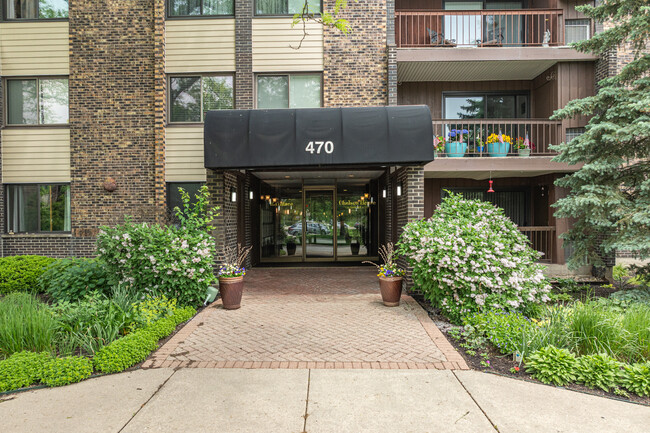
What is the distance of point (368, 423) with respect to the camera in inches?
128

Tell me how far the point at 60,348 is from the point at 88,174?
21.0 ft

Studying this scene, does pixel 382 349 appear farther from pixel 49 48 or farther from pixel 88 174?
pixel 49 48

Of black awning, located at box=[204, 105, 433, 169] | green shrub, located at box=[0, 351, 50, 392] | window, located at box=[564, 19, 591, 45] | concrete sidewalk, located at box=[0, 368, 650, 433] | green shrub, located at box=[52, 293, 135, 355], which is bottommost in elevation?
concrete sidewalk, located at box=[0, 368, 650, 433]

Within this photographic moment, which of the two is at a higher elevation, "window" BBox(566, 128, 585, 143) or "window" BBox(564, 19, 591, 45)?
"window" BBox(564, 19, 591, 45)

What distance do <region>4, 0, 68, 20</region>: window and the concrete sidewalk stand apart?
10.3 meters

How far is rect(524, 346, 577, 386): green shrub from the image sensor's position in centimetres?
398

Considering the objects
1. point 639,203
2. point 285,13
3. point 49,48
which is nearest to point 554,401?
point 639,203

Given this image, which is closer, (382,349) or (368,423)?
(368,423)

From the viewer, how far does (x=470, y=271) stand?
18.9 feet

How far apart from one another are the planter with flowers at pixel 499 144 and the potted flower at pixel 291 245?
7201 mm

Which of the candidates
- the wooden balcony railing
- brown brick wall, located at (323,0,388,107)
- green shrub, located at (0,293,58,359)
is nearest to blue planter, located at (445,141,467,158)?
brown brick wall, located at (323,0,388,107)

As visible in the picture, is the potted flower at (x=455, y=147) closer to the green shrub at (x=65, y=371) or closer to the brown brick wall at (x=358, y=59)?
the brown brick wall at (x=358, y=59)

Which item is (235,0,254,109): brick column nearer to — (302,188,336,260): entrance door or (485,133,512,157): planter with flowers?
(302,188,336,260): entrance door

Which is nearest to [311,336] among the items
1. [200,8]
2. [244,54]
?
[244,54]
